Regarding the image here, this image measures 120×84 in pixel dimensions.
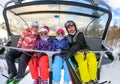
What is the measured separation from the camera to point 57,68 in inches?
248

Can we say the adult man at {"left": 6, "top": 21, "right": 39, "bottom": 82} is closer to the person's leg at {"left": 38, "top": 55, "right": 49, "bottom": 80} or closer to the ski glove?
the person's leg at {"left": 38, "top": 55, "right": 49, "bottom": 80}

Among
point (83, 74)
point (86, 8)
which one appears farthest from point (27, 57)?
point (86, 8)

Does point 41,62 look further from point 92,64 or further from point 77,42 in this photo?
point 92,64

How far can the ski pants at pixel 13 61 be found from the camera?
676cm

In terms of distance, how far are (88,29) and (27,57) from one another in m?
2.39

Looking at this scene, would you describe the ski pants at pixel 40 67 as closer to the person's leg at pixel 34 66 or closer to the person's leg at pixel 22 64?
the person's leg at pixel 34 66

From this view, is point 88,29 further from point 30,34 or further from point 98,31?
point 30,34

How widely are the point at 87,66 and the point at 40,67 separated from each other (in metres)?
0.85

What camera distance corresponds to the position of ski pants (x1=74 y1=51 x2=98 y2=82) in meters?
6.24

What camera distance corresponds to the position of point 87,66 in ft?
20.6

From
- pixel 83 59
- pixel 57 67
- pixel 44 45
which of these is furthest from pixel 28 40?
pixel 83 59

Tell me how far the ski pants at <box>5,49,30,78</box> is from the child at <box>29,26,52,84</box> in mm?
213

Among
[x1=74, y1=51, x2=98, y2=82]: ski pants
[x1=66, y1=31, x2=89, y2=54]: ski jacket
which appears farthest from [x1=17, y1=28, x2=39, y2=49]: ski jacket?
[x1=74, y1=51, x2=98, y2=82]: ski pants

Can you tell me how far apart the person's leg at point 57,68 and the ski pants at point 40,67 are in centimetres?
15
